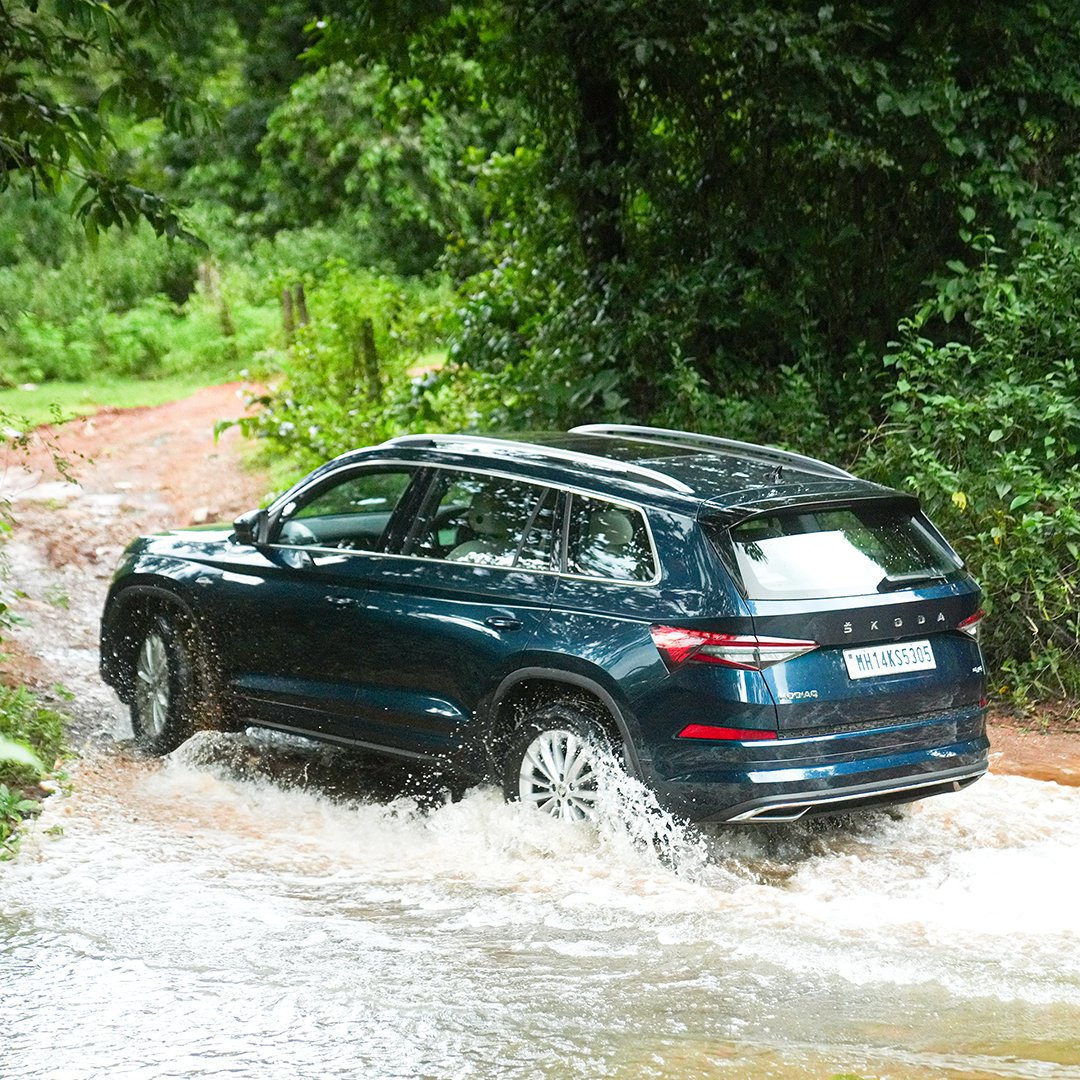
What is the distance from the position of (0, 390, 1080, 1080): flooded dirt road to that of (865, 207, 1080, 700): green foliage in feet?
5.08

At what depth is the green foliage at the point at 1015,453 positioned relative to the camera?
834 centimetres

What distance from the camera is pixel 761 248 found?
10.6 m

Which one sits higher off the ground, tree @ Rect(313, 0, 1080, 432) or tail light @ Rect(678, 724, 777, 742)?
tree @ Rect(313, 0, 1080, 432)

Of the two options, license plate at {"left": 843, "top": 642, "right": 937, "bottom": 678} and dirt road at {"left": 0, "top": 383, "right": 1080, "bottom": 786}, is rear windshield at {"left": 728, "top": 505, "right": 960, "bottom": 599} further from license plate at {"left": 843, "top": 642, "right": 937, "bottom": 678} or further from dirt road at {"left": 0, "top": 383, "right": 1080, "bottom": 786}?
dirt road at {"left": 0, "top": 383, "right": 1080, "bottom": 786}

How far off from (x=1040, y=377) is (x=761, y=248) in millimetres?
2451

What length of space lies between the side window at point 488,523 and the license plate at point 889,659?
4.13 ft

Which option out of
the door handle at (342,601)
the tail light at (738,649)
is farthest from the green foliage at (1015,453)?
the door handle at (342,601)

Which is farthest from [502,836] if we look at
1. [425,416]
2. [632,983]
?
[425,416]

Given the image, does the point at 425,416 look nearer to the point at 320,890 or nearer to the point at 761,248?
the point at 761,248

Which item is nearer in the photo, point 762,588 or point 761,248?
point 762,588

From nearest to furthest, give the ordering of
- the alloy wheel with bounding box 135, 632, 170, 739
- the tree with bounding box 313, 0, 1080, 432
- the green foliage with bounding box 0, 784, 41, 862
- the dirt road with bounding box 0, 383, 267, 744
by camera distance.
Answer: the green foliage with bounding box 0, 784, 41, 862 < the alloy wheel with bounding box 135, 632, 170, 739 < the dirt road with bounding box 0, 383, 267, 744 < the tree with bounding box 313, 0, 1080, 432

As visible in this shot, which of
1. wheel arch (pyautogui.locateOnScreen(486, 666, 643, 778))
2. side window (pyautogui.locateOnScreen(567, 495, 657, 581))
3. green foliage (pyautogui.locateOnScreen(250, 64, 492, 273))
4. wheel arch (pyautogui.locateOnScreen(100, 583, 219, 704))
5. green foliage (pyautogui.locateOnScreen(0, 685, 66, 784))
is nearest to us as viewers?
wheel arch (pyautogui.locateOnScreen(486, 666, 643, 778))

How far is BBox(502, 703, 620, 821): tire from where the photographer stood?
19.0 feet

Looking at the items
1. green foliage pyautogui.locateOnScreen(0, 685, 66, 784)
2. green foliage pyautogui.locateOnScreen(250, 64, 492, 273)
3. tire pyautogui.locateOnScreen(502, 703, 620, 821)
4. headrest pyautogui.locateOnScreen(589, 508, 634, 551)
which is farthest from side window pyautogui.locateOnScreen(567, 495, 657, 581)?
green foliage pyautogui.locateOnScreen(250, 64, 492, 273)
